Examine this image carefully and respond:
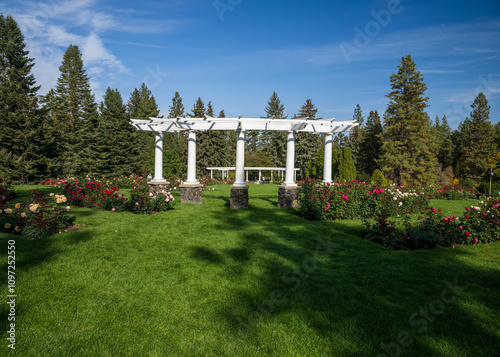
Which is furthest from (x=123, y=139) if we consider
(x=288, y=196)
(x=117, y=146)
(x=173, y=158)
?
(x=288, y=196)

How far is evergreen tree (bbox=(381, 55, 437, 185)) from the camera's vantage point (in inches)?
850

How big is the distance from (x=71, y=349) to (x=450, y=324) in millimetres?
3872

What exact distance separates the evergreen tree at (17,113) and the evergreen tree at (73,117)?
2.67 m

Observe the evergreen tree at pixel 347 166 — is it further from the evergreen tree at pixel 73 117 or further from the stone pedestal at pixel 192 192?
the evergreen tree at pixel 73 117

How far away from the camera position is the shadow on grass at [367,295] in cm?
272

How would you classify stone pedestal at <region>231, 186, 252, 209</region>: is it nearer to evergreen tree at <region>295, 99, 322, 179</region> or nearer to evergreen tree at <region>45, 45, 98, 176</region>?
evergreen tree at <region>45, 45, 98, 176</region>

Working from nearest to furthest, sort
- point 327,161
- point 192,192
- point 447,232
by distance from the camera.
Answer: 1. point 447,232
2. point 192,192
3. point 327,161

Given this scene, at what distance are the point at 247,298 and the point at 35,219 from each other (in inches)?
191

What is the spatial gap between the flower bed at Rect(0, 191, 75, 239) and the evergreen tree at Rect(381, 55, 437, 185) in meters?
22.3

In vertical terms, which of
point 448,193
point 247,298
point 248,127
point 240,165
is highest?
point 248,127

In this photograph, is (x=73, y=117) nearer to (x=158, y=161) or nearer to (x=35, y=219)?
(x=158, y=161)

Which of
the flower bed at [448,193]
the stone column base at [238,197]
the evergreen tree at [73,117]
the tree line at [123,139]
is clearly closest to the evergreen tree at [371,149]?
the tree line at [123,139]

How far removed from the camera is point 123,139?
78.5 ft

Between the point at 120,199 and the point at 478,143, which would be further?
the point at 478,143
